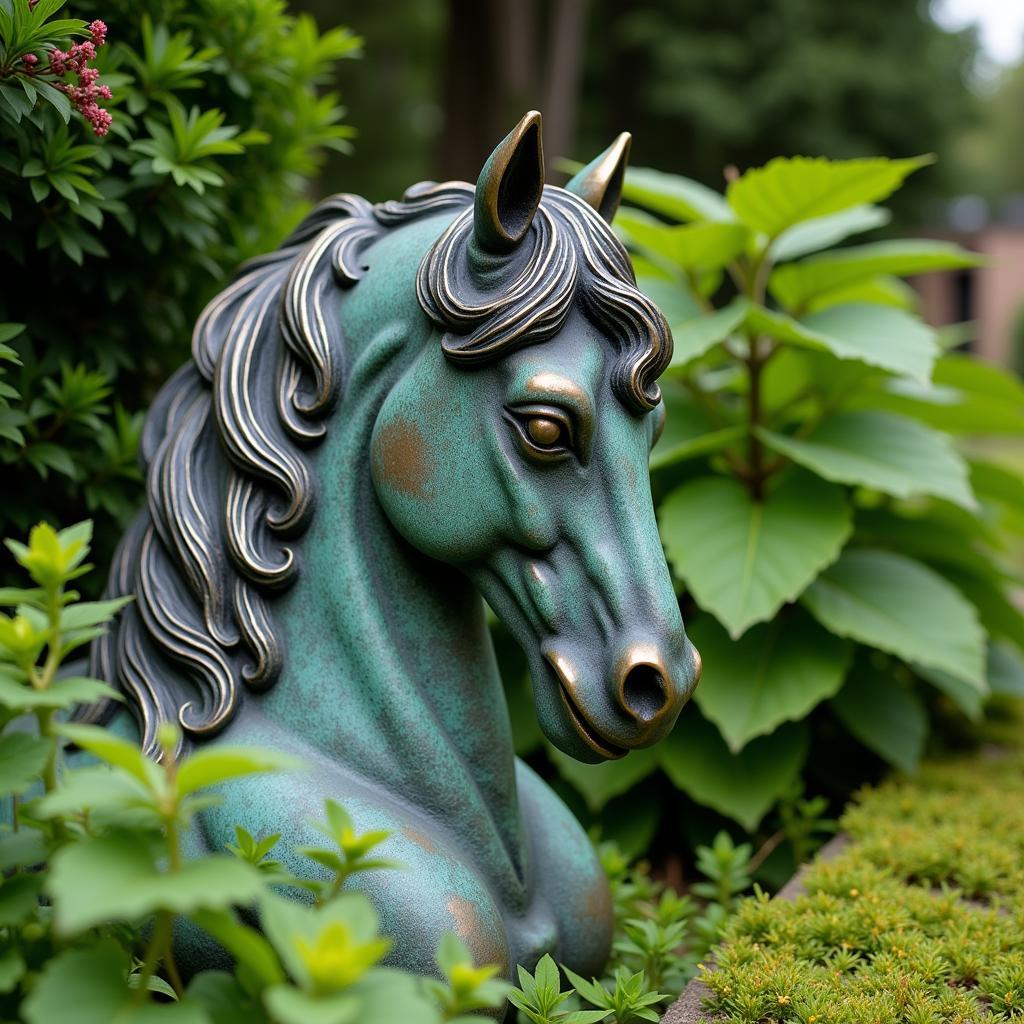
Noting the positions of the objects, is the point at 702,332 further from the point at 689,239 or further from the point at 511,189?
the point at 511,189

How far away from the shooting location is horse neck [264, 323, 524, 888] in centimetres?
162

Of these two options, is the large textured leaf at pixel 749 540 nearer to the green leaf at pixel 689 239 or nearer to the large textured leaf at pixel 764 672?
the large textured leaf at pixel 764 672

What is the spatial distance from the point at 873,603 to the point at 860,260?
106 cm

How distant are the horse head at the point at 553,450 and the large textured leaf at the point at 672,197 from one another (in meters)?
1.95

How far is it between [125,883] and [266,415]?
2.94 ft

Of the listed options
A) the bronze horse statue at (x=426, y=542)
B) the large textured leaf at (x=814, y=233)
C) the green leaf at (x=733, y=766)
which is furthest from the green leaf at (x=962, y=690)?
the bronze horse statue at (x=426, y=542)

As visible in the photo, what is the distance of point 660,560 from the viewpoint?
1478 millimetres

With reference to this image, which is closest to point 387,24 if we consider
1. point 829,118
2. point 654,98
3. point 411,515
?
point 654,98

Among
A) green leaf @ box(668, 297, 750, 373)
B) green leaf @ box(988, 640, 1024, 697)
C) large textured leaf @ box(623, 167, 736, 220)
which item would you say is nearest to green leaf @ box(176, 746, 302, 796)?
green leaf @ box(668, 297, 750, 373)

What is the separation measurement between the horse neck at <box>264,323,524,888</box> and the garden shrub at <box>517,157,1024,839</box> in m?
0.99

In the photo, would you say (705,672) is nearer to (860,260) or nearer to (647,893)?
(647,893)

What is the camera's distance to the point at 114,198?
6.78ft

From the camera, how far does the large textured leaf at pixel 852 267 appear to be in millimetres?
3398

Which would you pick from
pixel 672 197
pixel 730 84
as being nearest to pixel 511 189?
pixel 672 197
